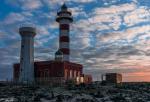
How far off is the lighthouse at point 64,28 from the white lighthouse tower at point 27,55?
615 centimetres

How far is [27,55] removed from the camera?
5375 centimetres

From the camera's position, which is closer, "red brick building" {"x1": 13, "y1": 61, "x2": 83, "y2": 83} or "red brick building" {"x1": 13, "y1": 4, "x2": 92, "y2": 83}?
"red brick building" {"x1": 13, "y1": 61, "x2": 83, "y2": 83}

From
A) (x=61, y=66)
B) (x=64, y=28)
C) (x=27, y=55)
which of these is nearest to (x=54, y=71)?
(x=61, y=66)

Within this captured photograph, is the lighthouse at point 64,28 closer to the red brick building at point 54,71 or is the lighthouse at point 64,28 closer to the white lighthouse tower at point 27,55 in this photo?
the red brick building at point 54,71

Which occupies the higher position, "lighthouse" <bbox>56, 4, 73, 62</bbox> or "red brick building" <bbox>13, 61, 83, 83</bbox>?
"lighthouse" <bbox>56, 4, 73, 62</bbox>

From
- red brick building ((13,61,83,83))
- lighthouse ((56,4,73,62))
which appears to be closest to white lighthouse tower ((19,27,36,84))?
red brick building ((13,61,83,83))

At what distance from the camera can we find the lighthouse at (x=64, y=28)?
189 ft

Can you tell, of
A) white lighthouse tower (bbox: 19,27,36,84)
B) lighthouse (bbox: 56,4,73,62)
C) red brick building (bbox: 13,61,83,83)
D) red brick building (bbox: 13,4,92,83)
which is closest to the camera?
red brick building (bbox: 13,61,83,83)

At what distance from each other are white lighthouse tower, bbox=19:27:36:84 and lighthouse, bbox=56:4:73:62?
6.15 meters

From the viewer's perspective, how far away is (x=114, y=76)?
55438 millimetres

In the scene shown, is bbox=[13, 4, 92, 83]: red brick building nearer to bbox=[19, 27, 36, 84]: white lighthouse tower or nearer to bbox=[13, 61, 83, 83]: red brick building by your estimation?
bbox=[13, 61, 83, 83]: red brick building

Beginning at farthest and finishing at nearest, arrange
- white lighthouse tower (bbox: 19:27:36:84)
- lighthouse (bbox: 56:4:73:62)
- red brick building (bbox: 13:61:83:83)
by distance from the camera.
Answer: lighthouse (bbox: 56:4:73:62) → white lighthouse tower (bbox: 19:27:36:84) → red brick building (bbox: 13:61:83:83)

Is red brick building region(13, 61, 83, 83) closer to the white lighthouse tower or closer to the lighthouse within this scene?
the white lighthouse tower

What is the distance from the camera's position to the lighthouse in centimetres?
5766
